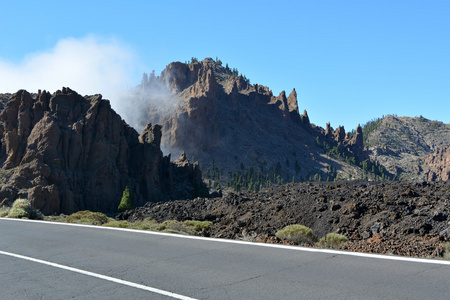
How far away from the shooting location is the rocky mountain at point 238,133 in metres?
136

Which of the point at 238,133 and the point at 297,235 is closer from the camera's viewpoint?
the point at 297,235

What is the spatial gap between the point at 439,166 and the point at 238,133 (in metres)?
84.5

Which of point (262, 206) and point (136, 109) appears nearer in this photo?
point (262, 206)

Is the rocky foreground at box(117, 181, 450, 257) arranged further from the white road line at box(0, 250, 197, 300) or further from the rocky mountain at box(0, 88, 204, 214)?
the rocky mountain at box(0, 88, 204, 214)

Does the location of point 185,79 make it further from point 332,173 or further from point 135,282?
point 135,282

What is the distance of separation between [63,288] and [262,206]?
2172 cm

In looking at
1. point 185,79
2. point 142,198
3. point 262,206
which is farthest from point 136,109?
point 262,206

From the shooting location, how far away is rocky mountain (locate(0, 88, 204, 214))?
2164 inches

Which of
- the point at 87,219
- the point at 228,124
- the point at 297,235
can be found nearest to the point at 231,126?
the point at 228,124

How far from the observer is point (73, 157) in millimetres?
61781

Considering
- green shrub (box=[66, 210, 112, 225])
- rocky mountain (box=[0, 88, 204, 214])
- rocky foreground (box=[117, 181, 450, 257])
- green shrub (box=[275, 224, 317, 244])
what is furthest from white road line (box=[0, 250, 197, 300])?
rocky mountain (box=[0, 88, 204, 214])

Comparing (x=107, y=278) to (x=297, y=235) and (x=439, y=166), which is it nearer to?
(x=297, y=235)

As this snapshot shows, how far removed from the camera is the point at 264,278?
22.0 feet

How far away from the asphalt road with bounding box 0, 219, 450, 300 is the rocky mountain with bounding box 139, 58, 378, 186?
339 feet
